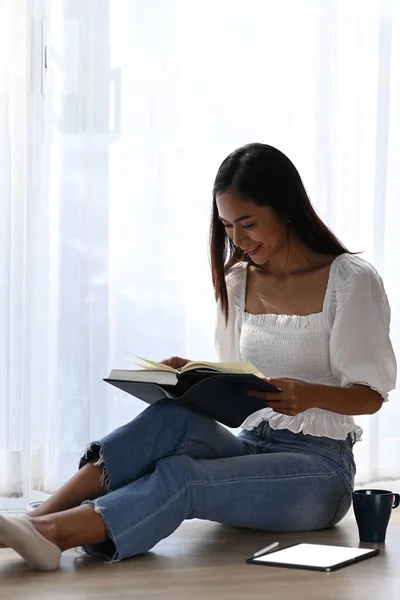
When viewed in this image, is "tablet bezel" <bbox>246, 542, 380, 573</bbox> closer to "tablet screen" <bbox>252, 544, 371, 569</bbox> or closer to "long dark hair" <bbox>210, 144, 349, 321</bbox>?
"tablet screen" <bbox>252, 544, 371, 569</bbox>

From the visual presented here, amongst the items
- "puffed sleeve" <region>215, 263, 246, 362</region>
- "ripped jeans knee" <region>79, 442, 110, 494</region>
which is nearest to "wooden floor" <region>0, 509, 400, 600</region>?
"ripped jeans knee" <region>79, 442, 110, 494</region>

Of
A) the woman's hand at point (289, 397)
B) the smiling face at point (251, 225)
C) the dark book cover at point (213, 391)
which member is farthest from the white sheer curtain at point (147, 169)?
the woman's hand at point (289, 397)

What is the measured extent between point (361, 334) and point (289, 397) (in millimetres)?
264

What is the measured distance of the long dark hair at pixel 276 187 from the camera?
2.32 meters

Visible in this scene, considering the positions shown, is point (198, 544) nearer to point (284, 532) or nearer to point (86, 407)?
point (284, 532)

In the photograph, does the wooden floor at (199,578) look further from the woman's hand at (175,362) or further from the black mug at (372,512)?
the woman's hand at (175,362)

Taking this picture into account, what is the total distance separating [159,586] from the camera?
1.82 m

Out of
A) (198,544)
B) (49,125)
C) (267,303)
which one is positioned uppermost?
(49,125)

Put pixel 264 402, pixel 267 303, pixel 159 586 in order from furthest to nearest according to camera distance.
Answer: pixel 267 303, pixel 264 402, pixel 159 586

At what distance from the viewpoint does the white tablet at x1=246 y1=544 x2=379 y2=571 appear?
1.94 m

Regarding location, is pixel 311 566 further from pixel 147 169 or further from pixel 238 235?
pixel 147 169

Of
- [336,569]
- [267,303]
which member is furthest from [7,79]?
[336,569]

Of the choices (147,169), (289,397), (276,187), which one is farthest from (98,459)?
(147,169)

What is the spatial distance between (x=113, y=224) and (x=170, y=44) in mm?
584
